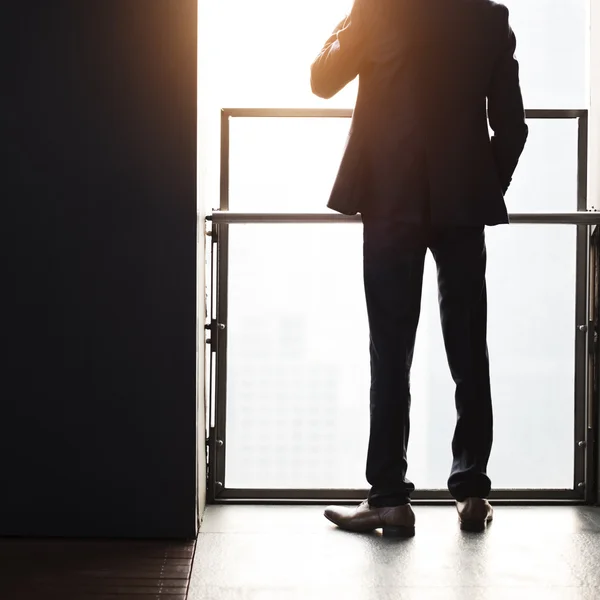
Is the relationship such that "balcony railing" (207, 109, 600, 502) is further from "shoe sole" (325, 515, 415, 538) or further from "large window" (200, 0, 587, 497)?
"shoe sole" (325, 515, 415, 538)

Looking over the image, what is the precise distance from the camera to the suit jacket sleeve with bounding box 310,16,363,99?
197 centimetres

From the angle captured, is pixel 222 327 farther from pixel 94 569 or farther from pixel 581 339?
pixel 581 339

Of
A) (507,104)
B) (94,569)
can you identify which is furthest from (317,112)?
(94,569)

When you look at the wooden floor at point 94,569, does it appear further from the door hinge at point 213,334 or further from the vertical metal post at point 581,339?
the vertical metal post at point 581,339

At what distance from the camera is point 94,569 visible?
1729 millimetres

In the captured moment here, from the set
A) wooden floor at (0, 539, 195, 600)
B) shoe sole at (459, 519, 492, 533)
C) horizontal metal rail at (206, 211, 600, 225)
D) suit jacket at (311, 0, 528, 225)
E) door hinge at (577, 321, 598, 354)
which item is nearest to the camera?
wooden floor at (0, 539, 195, 600)

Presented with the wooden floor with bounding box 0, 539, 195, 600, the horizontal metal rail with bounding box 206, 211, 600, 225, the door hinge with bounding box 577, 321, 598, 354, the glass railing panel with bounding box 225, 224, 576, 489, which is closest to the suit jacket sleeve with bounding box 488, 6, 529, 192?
the horizontal metal rail with bounding box 206, 211, 600, 225

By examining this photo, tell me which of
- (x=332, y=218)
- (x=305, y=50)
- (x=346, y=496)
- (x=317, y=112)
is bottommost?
(x=346, y=496)

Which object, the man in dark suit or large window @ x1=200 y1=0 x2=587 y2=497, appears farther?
large window @ x1=200 y1=0 x2=587 y2=497

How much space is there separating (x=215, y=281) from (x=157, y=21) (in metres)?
0.72

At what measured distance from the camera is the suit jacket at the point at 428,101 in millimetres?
1954

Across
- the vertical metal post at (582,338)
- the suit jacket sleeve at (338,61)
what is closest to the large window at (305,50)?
the vertical metal post at (582,338)

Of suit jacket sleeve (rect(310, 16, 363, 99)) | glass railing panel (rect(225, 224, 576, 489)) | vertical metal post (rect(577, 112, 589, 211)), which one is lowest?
glass railing panel (rect(225, 224, 576, 489))

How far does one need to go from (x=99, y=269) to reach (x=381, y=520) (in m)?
0.91
